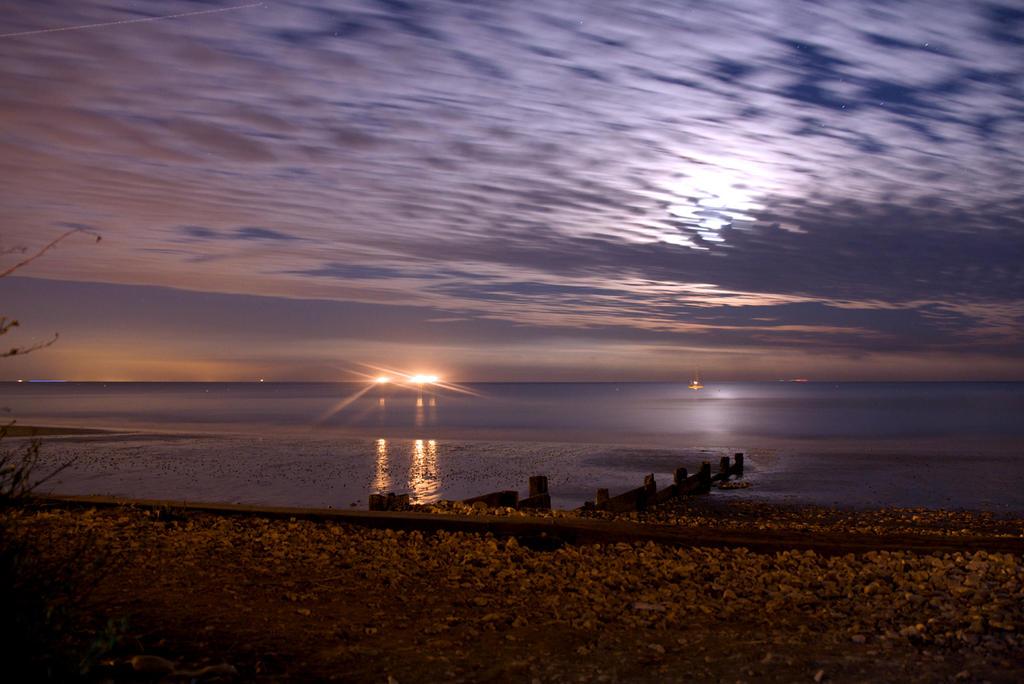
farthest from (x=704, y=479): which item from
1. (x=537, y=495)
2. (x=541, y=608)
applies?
(x=541, y=608)

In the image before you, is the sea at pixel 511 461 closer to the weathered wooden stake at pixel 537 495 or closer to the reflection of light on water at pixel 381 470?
the reflection of light on water at pixel 381 470

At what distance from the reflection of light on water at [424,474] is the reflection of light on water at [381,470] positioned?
0.97m

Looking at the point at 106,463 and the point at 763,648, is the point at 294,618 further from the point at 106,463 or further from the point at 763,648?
the point at 106,463

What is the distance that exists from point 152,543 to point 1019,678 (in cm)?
847

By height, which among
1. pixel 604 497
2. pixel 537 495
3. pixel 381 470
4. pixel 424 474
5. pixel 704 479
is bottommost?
pixel 424 474

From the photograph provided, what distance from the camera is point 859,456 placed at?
1634 inches

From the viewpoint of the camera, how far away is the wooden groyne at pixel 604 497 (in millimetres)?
13289

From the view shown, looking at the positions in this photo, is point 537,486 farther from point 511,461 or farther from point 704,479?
point 511,461

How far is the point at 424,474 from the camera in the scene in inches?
1283

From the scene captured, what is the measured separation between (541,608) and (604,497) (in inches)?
422

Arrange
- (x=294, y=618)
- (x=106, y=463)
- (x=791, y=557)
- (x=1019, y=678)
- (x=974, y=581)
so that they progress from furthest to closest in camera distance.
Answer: (x=106, y=463), (x=791, y=557), (x=974, y=581), (x=294, y=618), (x=1019, y=678)

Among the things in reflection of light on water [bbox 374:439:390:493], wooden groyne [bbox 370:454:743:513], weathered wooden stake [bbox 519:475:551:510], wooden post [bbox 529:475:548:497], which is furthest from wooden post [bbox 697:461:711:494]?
reflection of light on water [bbox 374:439:390:493]

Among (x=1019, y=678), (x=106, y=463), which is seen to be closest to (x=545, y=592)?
(x=1019, y=678)

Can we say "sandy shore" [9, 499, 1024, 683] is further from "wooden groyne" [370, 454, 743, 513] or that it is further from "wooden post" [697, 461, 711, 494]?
"wooden post" [697, 461, 711, 494]
